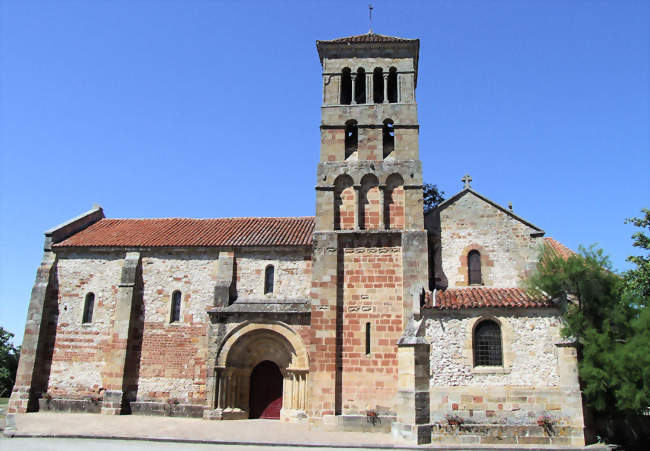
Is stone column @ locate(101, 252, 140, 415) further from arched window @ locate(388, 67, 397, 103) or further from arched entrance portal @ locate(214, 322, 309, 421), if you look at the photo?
arched window @ locate(388, 67, 397, 103)

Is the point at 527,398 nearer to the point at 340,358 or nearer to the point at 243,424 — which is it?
the point at 340,358

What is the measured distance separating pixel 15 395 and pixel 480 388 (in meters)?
20.9

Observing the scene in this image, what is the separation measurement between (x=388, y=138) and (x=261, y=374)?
12376 mm

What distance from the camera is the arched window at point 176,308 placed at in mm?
23641

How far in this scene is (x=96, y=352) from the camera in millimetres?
23719

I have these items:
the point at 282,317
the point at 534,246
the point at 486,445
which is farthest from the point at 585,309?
the point at 282,317

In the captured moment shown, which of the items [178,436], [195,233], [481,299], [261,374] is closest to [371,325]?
[481,299]

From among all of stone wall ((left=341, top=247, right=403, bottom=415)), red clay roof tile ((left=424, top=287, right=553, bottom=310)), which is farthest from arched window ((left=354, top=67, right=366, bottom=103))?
red clay roof tile ((left=424, top=287, right=553, bottom=310))

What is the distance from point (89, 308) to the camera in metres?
24.7

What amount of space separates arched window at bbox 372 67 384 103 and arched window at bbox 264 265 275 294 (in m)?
9.40

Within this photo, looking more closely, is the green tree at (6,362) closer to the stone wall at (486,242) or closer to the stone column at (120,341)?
the stone column at (120,341)

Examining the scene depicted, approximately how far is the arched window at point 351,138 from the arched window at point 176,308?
10.6 meters

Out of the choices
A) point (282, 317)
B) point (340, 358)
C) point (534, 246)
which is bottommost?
point (340, 358)

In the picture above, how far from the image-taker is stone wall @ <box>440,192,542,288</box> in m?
19.9
